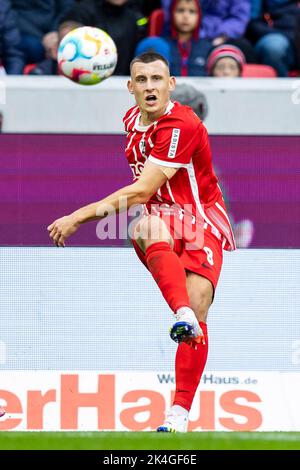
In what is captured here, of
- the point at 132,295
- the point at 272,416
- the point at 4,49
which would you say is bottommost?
the point at 272,416

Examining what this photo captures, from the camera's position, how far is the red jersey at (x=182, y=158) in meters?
6.71

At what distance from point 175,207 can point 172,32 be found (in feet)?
11.8

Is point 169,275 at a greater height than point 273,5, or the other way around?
point 273,5

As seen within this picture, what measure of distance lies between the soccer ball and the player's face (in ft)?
4.24

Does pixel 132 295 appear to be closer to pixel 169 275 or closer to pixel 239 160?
pixel 239 160

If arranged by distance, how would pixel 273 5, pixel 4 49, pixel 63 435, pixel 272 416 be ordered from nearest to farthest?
pixel 63 435, pixel 272 416, pixel 4 49, pixel 273 5

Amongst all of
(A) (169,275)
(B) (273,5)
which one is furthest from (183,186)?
(B) (273,5)

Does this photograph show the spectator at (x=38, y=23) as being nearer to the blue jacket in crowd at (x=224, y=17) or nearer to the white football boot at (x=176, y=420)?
the blue jacket in crowd at (x=224, y=17)

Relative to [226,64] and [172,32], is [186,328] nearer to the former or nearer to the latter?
[226,64]

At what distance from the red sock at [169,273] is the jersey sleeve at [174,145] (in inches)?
17.1

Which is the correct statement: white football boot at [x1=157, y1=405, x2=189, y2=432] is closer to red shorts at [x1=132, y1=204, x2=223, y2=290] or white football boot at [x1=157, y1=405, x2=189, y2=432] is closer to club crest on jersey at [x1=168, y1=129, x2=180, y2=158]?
red shorts at [x1=132, y1=204, x2=223, y2=290]

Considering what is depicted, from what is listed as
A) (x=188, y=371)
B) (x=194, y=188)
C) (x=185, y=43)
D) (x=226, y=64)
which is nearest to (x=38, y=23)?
→ (x=185, y=43)

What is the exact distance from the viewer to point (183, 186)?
6.89 m

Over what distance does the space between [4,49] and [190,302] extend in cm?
413
